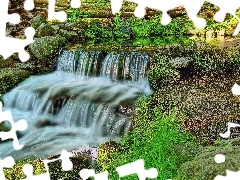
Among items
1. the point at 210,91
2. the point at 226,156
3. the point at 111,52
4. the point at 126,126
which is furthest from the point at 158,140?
the point at 111,52

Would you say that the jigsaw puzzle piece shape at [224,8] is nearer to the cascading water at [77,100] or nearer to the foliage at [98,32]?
the cascading water at [77,100]

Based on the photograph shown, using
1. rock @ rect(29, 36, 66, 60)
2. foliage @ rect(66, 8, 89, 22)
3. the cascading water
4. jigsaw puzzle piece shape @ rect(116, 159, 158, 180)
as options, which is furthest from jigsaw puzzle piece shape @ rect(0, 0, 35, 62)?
foliage @ rect(66, 8, 89, 22)

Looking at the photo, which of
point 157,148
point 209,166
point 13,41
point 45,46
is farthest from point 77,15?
point 209,166

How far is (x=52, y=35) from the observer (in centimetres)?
711

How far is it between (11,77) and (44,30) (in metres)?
1.21

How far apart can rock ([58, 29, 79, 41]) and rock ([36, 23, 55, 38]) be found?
0.14 m

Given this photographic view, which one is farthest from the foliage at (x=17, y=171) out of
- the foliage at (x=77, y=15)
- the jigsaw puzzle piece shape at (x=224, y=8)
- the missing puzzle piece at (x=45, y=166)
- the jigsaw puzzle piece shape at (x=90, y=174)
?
the foliage at (x=77, y=15)

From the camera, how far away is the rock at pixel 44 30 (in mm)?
7098

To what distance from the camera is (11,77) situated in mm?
6137

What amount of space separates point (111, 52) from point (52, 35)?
4.54ft

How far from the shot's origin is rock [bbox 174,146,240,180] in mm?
2850

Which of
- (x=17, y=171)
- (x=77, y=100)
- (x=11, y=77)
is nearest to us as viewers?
(x=17, y=171)

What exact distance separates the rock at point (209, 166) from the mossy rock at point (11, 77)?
3457 millimetres

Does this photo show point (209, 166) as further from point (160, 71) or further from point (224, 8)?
point (160, 71)
